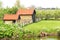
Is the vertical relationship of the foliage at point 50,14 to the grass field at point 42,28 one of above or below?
below

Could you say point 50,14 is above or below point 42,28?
below

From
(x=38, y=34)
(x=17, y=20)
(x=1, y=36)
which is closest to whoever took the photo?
(x=1, y=36)

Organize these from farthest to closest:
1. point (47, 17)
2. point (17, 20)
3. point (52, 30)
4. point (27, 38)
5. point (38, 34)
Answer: point (47, 17) → point (17, 20) → point (52, 30) → point (38, 34) → point (27, 38)

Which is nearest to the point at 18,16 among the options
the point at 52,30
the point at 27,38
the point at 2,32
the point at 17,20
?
the point at 17,20

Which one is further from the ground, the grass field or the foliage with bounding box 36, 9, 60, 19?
the grass field

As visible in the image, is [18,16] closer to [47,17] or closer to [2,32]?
[47,17]

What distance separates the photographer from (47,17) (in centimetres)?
7625

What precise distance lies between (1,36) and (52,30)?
673 inches

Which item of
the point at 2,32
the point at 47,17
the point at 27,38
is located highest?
the point at 2,32

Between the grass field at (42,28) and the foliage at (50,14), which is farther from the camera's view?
the foliage at (50,14)

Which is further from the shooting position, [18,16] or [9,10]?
[9,10]

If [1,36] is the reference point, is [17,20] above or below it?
below

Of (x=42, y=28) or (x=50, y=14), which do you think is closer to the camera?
(x=42, y=28)

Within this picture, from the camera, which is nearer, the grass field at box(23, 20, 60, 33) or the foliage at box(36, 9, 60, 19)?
the grass field at box(23, 20, 60, 33)
